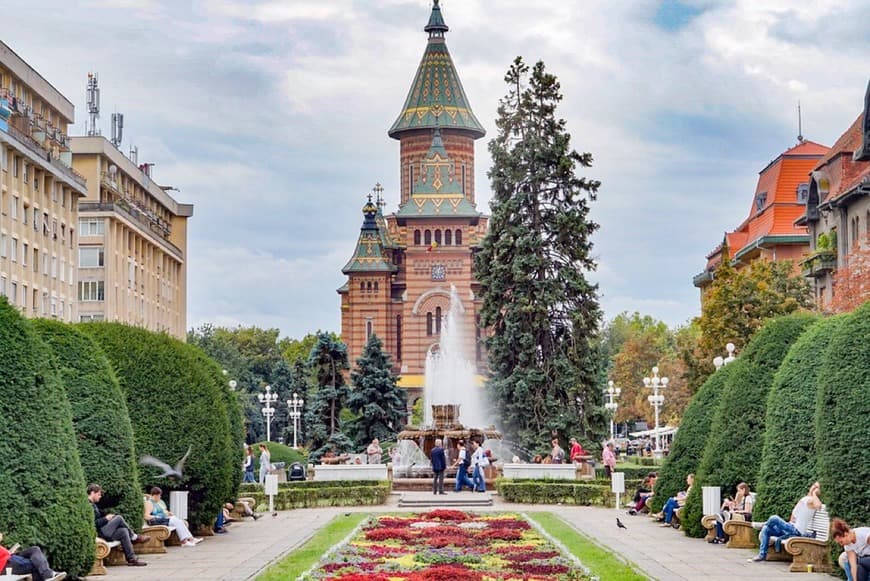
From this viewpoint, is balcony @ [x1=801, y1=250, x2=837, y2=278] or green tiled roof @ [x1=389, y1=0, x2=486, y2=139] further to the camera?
green tiled roof @ [x1=389, y1=0, x2=486, y2=139]

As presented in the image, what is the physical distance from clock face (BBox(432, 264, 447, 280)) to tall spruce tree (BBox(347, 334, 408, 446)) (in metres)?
33.8

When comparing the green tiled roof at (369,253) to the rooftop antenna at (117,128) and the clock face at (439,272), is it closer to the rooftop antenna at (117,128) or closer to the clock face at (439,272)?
the clock face at (439,272)

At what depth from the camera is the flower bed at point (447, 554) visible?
18250 mm

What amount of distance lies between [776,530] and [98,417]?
8.95 metres

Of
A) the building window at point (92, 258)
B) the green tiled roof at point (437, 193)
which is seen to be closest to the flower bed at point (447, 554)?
the building window at point (92, 258)

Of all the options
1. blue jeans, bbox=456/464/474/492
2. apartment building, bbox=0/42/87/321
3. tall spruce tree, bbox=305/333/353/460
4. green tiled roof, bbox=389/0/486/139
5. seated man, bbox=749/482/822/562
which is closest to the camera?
seated man, bbox=749/482/822/562

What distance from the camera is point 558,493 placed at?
36.9 meters

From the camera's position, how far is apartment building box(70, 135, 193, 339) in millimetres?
79938

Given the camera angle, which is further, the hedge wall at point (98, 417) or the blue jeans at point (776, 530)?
the hedge wall at point (98, 417)

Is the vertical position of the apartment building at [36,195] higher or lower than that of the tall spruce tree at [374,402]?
higher

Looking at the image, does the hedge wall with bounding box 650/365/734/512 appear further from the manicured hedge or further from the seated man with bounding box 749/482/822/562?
the manicured hedge

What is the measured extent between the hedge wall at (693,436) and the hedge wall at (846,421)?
25.9ft

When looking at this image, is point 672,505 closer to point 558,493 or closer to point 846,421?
point 558,493

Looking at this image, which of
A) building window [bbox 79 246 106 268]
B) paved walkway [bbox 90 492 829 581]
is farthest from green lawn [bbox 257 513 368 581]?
building window [bbox 79 246 106 268]
